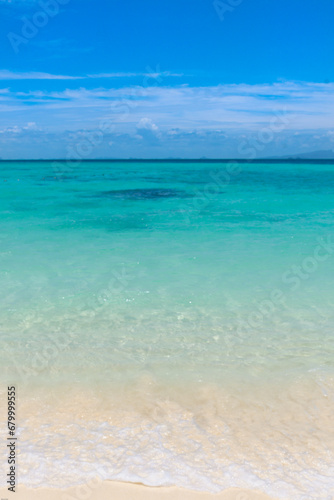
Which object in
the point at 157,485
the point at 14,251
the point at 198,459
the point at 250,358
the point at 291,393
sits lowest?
the point at 157,485

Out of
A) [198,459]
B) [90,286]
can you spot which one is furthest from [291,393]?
[90,286]

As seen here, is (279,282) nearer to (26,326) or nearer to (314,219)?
(26,326)

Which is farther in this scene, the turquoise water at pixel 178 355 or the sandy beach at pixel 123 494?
the turquoise water at pixel 178 355

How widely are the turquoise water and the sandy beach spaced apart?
0.09m

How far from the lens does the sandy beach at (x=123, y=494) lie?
3.95 meters

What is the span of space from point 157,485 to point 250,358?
10.2ft

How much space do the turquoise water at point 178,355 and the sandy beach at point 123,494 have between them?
9cm

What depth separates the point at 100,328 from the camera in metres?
7.83

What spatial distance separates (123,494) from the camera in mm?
3998

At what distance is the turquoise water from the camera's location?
440cm

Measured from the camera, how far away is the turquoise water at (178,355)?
14.4ft

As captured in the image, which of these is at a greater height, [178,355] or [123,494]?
A: [178,355]

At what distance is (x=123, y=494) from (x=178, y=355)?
2.97 meters

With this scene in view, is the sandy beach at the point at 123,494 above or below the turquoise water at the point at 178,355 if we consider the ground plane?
below
